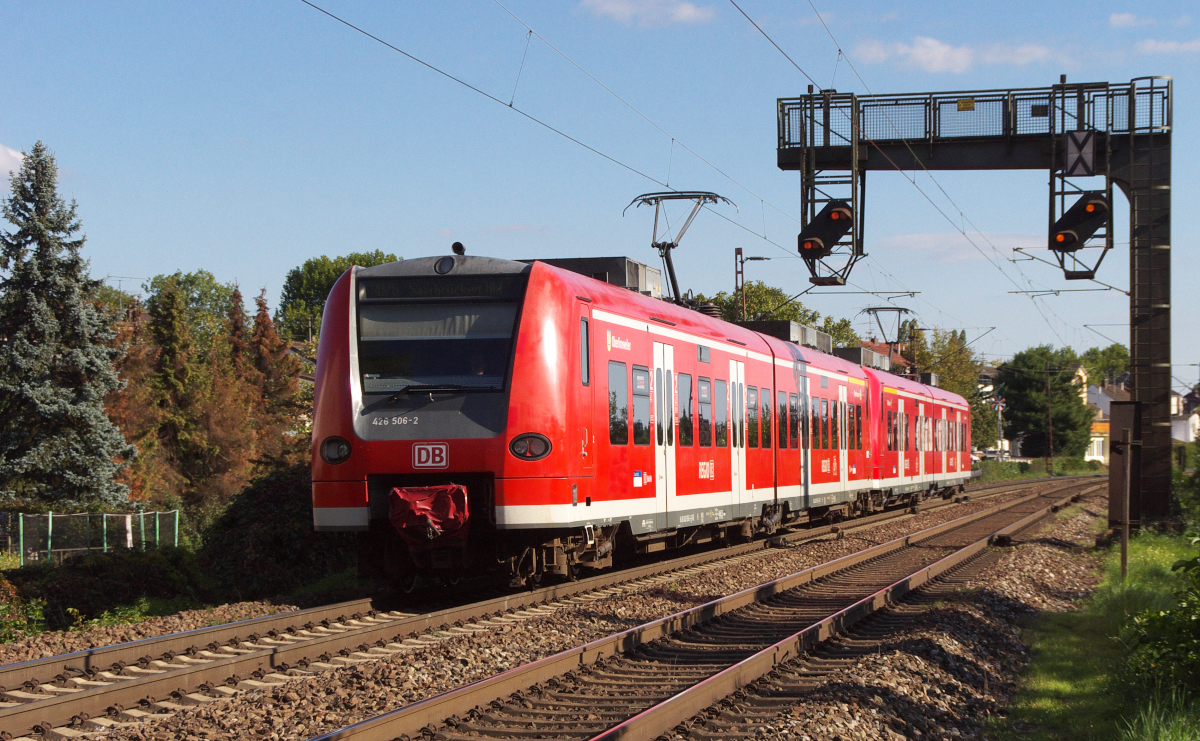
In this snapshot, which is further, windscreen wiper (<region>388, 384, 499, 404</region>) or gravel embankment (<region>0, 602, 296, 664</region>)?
windscreen wiper (<region>388, 384, 499, 404</region>)

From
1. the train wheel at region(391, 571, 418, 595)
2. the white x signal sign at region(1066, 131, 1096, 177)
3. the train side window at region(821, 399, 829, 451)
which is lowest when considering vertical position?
the train wheel at region(391, 571, 418, 595)

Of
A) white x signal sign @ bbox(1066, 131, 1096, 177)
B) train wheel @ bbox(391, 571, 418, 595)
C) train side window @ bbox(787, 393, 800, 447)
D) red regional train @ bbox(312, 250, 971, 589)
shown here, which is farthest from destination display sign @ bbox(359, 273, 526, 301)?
white x signal sign @ bbox(1066, 131, 1096, 177)

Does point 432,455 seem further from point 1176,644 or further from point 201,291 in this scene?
point 201,291

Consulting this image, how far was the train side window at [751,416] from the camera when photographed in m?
16.9

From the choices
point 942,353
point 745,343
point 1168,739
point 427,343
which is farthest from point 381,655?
point 942,353

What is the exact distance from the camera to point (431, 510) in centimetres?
1009

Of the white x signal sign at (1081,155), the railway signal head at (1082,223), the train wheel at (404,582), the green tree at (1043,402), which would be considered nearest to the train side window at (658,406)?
the train wheel at (404,582)

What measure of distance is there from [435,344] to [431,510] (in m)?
1.60

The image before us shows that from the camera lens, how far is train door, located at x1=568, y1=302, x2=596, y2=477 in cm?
1095

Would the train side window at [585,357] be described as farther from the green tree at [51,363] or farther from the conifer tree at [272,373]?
the conifer tree at [272,373]

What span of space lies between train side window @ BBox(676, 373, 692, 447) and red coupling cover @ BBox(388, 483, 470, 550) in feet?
14.9

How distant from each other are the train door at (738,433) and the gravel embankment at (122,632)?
747 centimetres

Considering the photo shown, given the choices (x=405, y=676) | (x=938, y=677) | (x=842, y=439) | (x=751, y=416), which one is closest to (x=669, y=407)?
(x=751, y=416)

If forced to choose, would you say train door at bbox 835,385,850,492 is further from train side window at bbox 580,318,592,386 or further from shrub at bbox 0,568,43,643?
shrub at bbox 0,568,43,643
